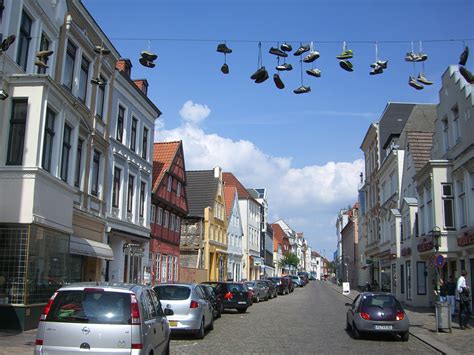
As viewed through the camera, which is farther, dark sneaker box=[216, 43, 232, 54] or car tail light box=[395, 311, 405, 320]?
car tail light box=[395, 311, 405, 320]

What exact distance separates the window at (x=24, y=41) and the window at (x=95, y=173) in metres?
7.03

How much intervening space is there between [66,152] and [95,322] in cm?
1223

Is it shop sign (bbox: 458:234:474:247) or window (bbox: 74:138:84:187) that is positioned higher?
window (bbox: 74:138:84:187)

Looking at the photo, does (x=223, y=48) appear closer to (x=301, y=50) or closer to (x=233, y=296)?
(x=301, y=50)

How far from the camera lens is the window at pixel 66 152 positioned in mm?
19234

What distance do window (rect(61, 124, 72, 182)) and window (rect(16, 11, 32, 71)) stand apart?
8.97ft

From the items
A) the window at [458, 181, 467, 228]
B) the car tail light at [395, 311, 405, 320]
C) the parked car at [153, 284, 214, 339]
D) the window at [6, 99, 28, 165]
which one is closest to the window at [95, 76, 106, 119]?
the window at [6, 99, 28, 165]

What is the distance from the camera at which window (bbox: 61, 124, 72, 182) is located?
19234mm

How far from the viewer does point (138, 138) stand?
98.4ft

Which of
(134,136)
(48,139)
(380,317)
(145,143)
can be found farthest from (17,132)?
(145,143)

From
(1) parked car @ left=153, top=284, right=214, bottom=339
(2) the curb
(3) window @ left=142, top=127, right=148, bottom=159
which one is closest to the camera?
(2) the curb

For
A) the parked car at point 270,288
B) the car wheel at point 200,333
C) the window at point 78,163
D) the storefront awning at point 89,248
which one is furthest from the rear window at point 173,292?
the parked car at point 270,288

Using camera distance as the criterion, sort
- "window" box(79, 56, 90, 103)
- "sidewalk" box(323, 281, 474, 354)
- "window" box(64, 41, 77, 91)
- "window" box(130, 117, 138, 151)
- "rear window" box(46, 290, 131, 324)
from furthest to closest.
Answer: "window" box(130, 117, 138, 151)
"window" box(79, 56, 90, 103)
"window" box(64, 41, 77, 91)
"sidewalk" box(323, 281, 474, 354)
"rear window" box(46, 290, 131, 324)

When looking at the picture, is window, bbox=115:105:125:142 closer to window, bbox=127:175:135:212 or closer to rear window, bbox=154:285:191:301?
window, bbox=127:175:135:212
